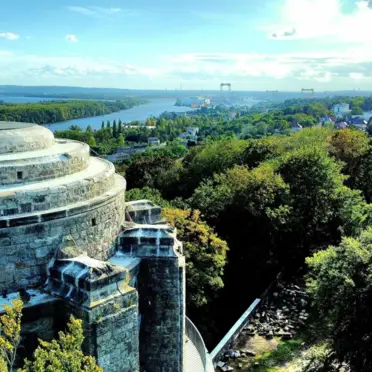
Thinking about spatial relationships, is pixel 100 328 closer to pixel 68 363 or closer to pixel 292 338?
pixel 68 363

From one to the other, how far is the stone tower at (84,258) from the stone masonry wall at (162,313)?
0.10ft

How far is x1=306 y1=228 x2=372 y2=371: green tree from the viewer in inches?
591

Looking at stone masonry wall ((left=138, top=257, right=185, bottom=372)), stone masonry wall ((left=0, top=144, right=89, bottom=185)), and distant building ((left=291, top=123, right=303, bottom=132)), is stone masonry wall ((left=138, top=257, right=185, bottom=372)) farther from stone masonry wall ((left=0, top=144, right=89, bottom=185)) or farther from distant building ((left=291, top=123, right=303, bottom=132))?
distant building ((left=291, top=123, right=303, bottom=132))

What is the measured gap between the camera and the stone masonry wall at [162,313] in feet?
44.2

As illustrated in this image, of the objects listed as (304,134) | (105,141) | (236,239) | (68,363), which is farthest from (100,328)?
(105,141)

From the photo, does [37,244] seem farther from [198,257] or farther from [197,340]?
[198,257]

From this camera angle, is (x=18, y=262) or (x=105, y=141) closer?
(x=18, y=262)

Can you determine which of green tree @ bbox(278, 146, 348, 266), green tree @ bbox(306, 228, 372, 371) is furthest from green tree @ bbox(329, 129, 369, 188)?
green tree @ bbox(306, 228, 372, 371)

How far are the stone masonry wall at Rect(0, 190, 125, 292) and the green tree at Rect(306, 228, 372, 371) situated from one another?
29.1ft

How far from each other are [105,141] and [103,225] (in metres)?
111

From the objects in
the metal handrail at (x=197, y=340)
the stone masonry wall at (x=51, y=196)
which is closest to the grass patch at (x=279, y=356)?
the metal handrail at (x=197, y=340)

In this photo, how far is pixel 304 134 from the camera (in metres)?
49.3

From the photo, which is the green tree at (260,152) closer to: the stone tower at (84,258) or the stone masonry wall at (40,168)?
the stone tower at (84,258)

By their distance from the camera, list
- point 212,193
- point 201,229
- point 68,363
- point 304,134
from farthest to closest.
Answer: point 304,134 → point 212,193 → point 201,229 → point 68,363
